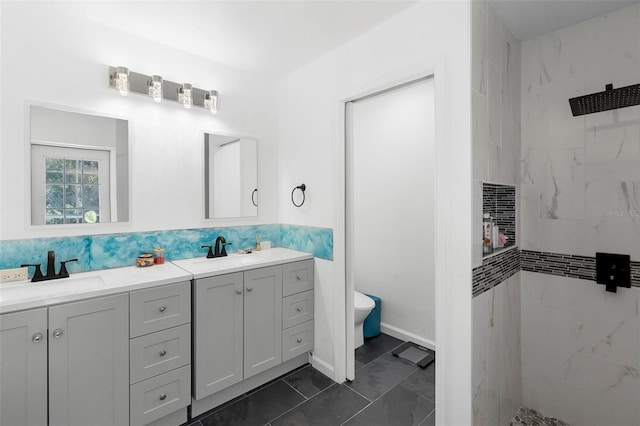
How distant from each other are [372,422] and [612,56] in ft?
8.68

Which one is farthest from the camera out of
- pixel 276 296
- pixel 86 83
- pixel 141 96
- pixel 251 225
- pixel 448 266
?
pixel 251 225

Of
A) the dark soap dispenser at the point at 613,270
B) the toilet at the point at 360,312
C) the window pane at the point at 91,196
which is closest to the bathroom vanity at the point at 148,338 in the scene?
the window pane at the point at 91,196

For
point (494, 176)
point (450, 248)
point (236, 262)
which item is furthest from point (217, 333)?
point (494, 176)

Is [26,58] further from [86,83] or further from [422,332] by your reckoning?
[422,332]

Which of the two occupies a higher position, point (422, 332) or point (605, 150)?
point (605, 150)

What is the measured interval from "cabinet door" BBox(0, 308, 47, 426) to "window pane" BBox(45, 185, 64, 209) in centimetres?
71

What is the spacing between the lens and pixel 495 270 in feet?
6.00

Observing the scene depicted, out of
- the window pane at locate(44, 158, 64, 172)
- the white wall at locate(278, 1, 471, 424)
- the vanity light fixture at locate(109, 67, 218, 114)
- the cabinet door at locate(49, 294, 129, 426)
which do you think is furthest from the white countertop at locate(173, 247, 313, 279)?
the vanity light fixture at locate(109, 67, 218, 114)

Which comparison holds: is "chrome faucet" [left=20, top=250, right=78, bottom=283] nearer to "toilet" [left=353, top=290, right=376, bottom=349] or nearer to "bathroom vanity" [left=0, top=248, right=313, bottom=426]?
"bathroom vanity" [left=0, top=248, right=313, bottom=426]

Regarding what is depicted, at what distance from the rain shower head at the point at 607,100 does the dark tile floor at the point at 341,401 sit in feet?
6.85

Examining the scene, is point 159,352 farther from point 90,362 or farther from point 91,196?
point 91,196

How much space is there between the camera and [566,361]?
198 cm

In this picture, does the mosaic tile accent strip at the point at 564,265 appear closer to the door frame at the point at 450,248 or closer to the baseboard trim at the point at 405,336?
the door frame at the point at 450,248

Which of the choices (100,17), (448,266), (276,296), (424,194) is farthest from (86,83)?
(424,194)
